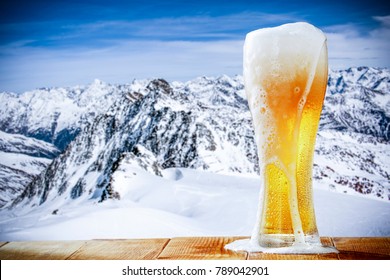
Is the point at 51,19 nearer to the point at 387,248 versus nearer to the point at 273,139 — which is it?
the point at 273,139

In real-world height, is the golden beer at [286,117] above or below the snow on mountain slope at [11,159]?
above

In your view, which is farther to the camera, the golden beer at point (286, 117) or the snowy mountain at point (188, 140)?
the snowy mountain at point (188, 140)

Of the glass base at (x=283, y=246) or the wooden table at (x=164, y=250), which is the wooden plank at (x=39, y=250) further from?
the glass base at (x=283, y=246)

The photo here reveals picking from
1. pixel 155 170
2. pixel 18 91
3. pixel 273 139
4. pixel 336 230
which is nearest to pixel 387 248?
pixel 273 139

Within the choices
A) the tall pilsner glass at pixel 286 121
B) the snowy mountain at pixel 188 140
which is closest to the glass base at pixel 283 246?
the tall pilsner glass at pixel 286 121

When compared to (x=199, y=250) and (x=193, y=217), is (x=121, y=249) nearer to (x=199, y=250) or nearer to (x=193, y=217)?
(x=199, y=250)

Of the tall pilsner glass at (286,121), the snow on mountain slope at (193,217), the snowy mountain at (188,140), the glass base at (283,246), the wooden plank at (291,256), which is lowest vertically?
the snowy mountain at (188,140)

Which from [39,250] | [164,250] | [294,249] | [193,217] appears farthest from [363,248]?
[193,217]

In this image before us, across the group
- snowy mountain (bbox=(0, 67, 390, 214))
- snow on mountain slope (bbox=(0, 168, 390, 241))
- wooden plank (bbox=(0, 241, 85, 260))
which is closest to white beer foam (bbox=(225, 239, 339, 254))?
wooden plank (bbox=(0, 241, 85, 260))
